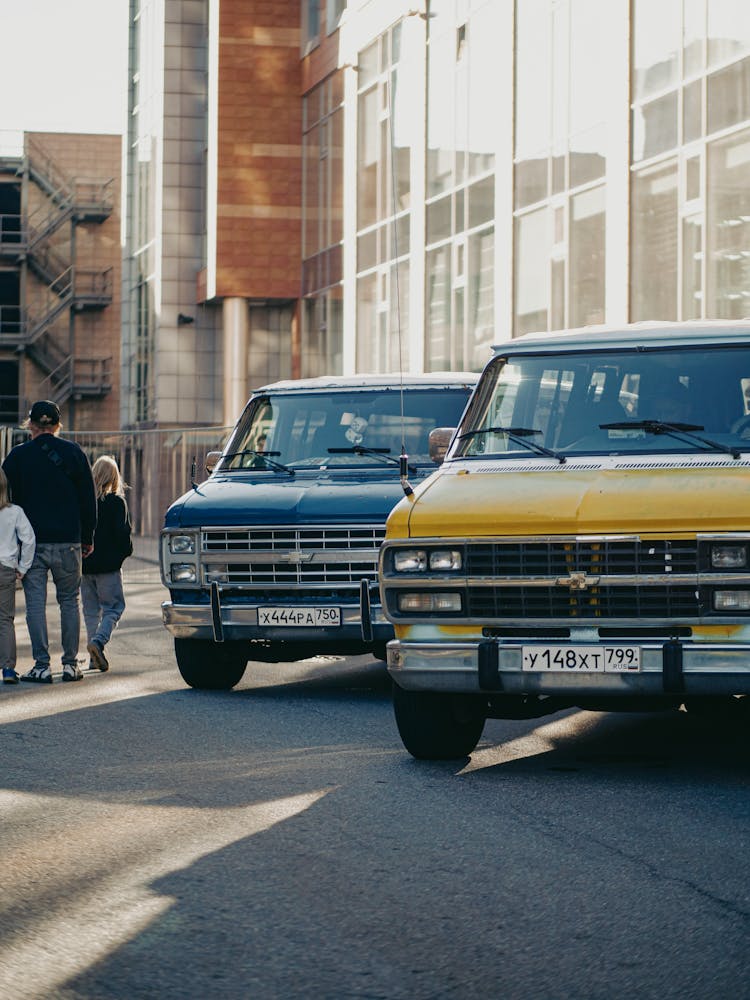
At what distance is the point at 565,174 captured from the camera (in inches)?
1087

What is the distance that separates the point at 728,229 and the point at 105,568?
11.3 m

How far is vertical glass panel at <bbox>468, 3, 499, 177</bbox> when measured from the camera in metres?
30.8

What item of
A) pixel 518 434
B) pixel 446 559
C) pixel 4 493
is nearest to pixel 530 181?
pixel 4 493

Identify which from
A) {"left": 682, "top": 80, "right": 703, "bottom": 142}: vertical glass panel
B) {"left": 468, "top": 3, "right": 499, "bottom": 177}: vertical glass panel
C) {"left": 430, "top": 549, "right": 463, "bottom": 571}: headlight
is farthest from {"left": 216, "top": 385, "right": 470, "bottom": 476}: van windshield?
{"left": 468, "top": 3, "right": 499, "bottom": 177}: vertical glass panel

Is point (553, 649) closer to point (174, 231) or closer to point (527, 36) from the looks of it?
point (527, 36)

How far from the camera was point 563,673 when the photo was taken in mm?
8086

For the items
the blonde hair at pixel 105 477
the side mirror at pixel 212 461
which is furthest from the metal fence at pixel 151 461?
the side mirror at pixel 212 461

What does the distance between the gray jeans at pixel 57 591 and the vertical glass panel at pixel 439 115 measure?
67.8ft

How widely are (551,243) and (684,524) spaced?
2056 centimetres

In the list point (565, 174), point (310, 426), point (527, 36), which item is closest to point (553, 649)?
point (310, 426)

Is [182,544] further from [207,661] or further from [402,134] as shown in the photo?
[402,134]

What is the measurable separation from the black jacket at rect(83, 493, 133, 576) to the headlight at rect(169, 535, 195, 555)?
1.82m

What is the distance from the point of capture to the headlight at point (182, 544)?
12.1 metres

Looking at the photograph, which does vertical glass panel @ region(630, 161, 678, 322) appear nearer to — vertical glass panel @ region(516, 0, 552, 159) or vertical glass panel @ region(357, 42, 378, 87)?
vertical glass panel @ region(516, 0, 552, 159)
